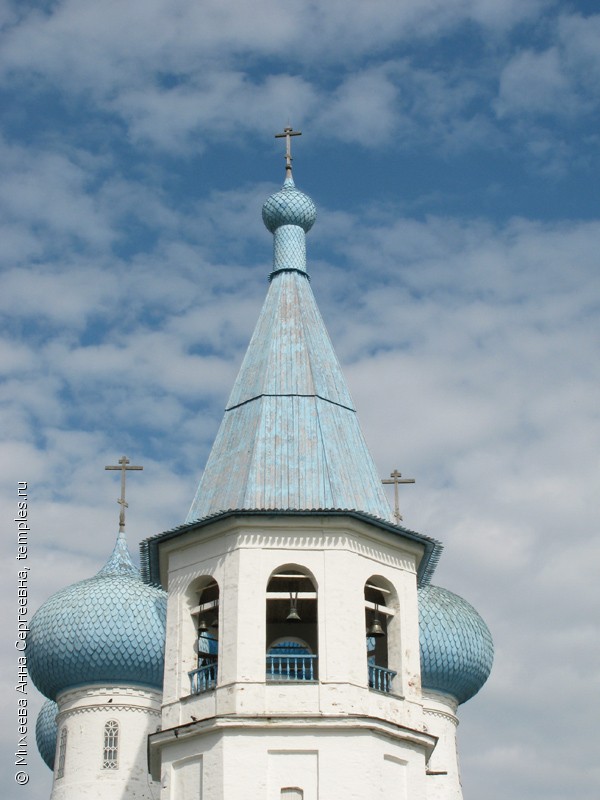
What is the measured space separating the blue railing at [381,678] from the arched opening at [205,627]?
1565mm

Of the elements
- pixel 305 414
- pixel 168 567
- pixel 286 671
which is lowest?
pixel 286 671

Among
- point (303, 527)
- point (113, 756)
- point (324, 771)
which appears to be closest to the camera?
point (324, 771)

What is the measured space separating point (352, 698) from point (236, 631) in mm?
1296

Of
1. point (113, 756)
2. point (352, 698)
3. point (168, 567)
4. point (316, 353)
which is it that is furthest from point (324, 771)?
point (113, 756)

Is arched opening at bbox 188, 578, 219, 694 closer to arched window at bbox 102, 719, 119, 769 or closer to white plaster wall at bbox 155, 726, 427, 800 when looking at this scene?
white plaster wall at bbox 155, 726, 427, 800

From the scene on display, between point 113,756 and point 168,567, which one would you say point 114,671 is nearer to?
point 113,756

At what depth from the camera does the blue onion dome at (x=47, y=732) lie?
22.4 meters

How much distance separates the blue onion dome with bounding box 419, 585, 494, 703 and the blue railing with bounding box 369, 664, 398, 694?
5801 mm

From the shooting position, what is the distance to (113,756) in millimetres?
20516

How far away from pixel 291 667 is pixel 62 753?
5.94 meters

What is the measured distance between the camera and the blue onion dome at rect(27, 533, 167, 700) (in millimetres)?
20672

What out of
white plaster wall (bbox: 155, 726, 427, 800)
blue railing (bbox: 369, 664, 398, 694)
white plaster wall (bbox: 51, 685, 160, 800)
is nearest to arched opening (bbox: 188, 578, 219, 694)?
white plaster wall (bbox: 155, 726, 427, 800)

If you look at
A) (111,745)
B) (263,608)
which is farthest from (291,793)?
(111,745)

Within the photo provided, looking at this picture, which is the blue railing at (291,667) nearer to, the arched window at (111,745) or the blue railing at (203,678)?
the blue railing at (203,678)
